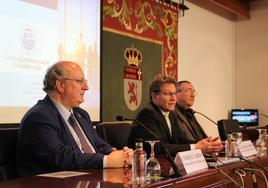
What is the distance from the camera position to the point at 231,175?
220 centimetres

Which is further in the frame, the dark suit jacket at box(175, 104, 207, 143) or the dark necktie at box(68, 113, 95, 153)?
the dark suit jacket at box(175, 104, 207, 143)

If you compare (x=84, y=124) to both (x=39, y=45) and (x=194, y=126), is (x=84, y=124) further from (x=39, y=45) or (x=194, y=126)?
(x=194, y=126)

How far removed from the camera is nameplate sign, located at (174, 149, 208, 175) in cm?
189

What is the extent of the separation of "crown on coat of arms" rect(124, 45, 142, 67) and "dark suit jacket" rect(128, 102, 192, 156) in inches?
57.7

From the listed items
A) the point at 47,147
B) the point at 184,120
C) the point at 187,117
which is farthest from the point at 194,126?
the point at 47,147

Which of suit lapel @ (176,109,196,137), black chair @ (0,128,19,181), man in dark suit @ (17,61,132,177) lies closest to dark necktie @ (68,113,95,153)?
man in dark suit @ (17,61,132,177)

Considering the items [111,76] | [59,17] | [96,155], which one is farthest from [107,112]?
[96,155]

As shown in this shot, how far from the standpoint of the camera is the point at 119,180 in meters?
1.66

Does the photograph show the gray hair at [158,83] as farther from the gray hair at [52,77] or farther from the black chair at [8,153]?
the black chair at [8,153]

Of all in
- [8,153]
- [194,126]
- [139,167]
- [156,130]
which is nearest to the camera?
[139,167]

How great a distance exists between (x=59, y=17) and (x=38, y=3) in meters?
0.26

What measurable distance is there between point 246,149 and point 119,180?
4.14ft

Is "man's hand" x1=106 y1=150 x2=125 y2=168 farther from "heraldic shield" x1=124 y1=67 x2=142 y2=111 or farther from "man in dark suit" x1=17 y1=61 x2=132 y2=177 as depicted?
"heraldic shield" x1=124 y1=67 x2=142 y2=111

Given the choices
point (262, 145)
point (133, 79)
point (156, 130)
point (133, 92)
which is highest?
point (133, 79)
